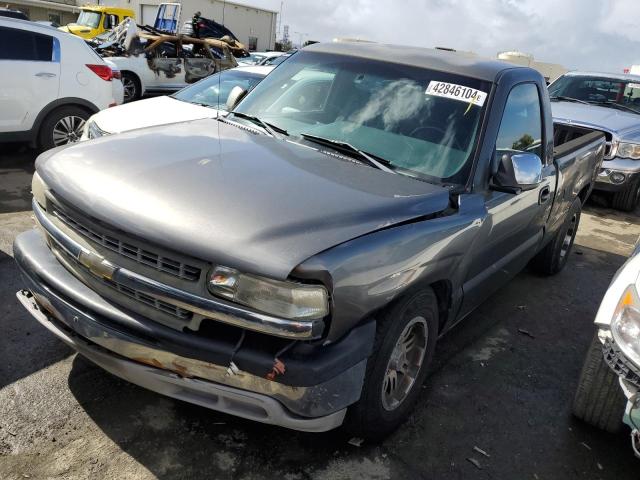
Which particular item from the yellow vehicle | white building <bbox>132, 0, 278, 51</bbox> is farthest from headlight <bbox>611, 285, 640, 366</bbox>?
white building <bbox>132, 0, 278, 51</bbox>

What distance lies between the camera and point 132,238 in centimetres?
218

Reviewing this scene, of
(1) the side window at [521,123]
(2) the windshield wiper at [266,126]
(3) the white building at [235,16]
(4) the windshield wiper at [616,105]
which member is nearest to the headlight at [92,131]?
(2) the windshield wiper at [266,126]

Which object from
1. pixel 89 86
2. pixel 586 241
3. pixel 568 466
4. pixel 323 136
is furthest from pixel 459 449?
pixel 89 86

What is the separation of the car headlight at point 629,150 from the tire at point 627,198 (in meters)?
0.57

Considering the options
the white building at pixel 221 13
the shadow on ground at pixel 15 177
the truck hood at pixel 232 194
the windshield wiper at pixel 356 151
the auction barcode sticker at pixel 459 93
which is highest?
the white building at pixel 221 13

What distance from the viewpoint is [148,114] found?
634cm

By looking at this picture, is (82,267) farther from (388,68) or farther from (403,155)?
(388,68)

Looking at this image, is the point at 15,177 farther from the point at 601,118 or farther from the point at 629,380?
the point at 601,118

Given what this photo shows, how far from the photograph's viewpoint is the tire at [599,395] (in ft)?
9.52

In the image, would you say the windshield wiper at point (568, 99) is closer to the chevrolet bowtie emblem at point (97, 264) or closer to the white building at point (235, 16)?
the chevrolet bowtie emblem at point (97, 264)

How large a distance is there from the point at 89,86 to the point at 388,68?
18.2 ft

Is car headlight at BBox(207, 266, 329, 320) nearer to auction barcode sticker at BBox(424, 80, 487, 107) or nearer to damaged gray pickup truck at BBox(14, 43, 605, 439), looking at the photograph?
damaged gray pickup truck at BBox(14, 43, 605, 439)

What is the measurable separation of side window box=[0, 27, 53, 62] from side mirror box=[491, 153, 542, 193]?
6.35 metres

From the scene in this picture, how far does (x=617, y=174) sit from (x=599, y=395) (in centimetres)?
581
